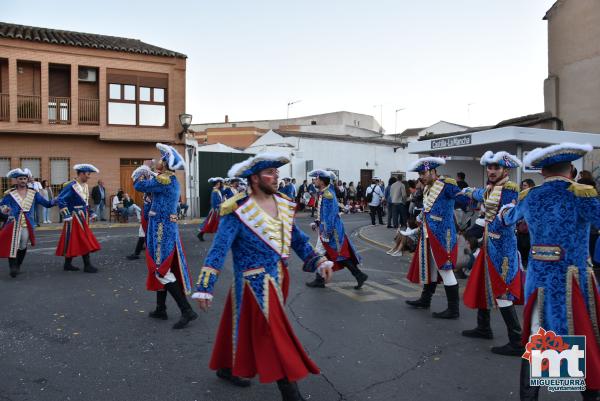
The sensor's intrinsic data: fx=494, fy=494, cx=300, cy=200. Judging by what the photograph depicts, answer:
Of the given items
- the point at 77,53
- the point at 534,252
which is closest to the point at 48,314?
the point at 534,252

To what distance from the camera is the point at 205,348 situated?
5031mm

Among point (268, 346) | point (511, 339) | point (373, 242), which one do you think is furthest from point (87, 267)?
point (373, 242)

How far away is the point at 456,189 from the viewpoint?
20.0 ft

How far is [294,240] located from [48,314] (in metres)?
3.95

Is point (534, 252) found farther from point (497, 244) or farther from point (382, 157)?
point (382, 157)

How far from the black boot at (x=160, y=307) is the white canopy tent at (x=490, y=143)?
30.7 feet

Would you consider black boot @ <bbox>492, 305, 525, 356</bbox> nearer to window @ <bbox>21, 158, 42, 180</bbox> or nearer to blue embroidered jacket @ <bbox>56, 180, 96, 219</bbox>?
blue embroidered jacket @ <bbox>56, 180, 96, 219</bbox>

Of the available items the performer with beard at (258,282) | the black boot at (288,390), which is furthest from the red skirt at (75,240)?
the black boot at (288,390)

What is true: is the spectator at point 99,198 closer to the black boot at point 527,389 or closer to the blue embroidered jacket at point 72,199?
the blue embroidered jacket at point 72,199

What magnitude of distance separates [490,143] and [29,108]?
63.1 feet

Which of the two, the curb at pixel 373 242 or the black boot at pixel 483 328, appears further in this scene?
the curb at pixel 373 242

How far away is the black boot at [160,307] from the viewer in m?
5.98

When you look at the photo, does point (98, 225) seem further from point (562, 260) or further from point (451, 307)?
point (562, 260)

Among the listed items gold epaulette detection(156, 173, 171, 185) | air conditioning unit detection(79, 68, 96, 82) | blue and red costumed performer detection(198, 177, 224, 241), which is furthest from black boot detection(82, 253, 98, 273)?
air conditioning unit detection(79, 68, 96, 82)
